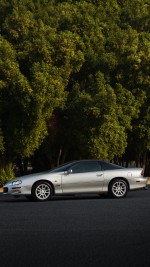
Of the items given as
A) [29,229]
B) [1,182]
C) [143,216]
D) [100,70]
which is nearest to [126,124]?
[100,70]

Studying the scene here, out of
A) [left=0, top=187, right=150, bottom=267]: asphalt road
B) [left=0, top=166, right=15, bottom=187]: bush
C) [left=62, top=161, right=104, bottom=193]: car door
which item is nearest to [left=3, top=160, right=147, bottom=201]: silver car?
[left=62, top=161, right=104, bottom=193]: car door

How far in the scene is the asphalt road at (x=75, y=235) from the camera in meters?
9.12

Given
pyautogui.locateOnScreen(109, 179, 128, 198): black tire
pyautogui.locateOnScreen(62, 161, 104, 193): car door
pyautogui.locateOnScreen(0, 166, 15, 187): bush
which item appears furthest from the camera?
pyautogui.locateOnScreen(0, 166, 15, 187): bush

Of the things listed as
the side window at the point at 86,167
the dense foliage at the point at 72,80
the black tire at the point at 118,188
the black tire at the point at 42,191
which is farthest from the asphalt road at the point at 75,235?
the dense foliage at the point at 72,80

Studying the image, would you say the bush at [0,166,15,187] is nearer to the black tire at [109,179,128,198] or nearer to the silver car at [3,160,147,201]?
the silver car at [3,160,147,201]

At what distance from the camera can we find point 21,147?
111 feet

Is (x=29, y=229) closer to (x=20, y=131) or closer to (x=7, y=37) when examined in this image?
(x=20, y=131)

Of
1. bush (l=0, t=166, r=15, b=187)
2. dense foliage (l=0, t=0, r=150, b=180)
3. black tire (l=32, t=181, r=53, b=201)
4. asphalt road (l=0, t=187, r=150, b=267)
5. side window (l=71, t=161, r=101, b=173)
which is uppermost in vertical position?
dense foliage (l=0, t=0, r=150, b=180)

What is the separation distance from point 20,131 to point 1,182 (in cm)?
281

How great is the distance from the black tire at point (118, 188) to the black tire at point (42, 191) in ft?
6.64

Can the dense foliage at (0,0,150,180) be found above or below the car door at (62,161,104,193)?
above

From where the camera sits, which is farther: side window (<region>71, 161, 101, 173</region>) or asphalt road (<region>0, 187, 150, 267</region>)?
side window (<region>71, 161, 101, 173</region>)

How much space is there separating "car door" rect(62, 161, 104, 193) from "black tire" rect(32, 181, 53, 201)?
507mm

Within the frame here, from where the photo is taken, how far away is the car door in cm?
2097
